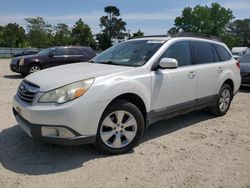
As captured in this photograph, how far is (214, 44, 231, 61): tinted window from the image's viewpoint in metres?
6.55

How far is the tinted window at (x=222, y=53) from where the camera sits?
21.5ft

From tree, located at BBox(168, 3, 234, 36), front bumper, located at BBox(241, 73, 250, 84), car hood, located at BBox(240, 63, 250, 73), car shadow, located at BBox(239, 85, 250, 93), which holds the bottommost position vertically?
car shadow, located at BBox(239, 85, 250, 93)

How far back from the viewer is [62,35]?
6488 centimetres

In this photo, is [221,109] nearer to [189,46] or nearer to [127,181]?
[189,46]

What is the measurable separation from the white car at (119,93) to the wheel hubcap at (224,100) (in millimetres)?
543

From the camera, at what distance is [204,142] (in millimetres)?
4988

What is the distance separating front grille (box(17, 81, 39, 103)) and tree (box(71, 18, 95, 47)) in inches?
2366

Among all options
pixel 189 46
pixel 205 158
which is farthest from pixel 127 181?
pixel 189 46

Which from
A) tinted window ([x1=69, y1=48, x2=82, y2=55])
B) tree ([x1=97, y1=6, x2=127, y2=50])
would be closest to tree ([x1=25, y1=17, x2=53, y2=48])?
tree ([x1=97, y1=6, x2=127, y2=50])

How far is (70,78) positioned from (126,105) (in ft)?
2.83

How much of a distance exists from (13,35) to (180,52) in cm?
6132

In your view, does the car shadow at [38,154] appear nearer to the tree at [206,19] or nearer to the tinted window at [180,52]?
the tinted window at [180,52]

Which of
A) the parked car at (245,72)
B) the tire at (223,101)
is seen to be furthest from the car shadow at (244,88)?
the tire at (223,101)

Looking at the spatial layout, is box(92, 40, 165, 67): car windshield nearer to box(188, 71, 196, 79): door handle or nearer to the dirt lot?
box(188, 71, 196, 79): door handle
